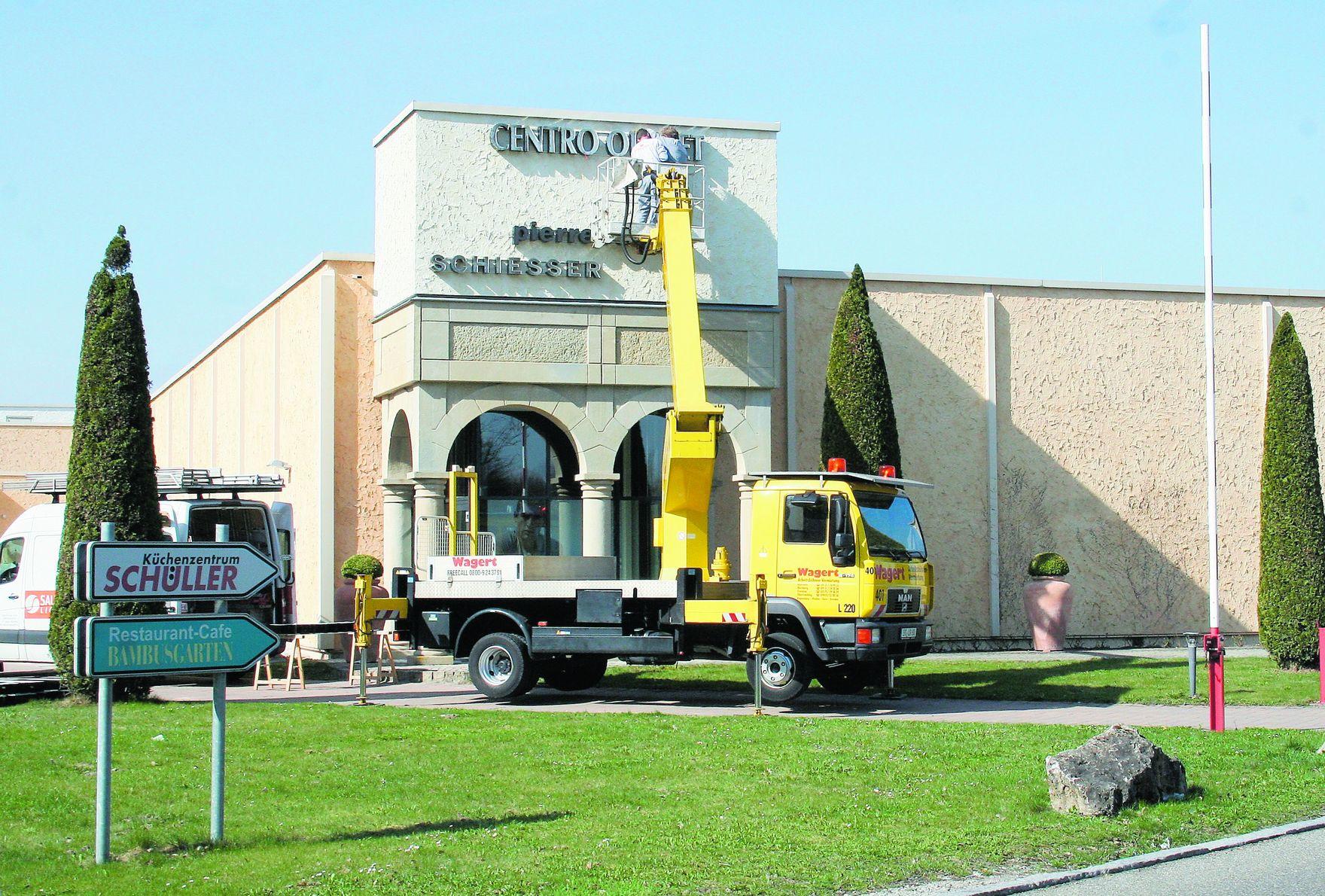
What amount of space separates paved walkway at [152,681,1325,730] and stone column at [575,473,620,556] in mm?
4399

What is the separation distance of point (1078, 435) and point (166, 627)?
22.0 meters

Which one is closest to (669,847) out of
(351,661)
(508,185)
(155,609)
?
(155,609)

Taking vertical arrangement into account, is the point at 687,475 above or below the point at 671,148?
below

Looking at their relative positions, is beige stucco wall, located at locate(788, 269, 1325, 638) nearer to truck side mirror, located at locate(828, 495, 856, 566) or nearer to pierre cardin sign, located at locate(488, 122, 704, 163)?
pierre cardin sign, located at locate(488, 122, 704, 163)

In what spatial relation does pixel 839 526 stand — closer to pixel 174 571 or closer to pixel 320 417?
pixel 174 571

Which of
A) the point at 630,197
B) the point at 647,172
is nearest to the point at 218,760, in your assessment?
the point at 630,197

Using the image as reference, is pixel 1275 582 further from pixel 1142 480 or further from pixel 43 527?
pixel 43 527

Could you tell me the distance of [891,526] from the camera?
18.4 meters

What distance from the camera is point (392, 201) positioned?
25.5 metres

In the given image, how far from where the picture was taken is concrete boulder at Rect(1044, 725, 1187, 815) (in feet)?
33.7

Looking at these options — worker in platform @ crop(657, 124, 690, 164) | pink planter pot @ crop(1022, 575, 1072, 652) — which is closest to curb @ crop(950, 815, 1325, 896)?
pink planter pot @ crop(1022, 575, 1072, 652)

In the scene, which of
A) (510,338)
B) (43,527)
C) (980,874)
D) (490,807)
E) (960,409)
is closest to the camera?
(980,874)

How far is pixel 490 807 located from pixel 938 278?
19.5 meters

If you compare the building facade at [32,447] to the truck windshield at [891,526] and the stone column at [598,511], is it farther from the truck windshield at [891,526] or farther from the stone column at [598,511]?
the truck windshield at [891,526]
